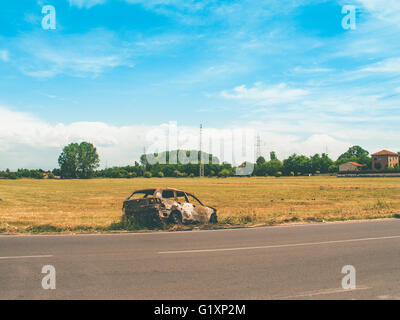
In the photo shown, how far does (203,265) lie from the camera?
697cm

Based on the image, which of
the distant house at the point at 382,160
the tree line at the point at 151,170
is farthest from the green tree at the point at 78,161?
the distant house at the point at 382,160

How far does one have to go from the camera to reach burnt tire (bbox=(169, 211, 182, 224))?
12805mm

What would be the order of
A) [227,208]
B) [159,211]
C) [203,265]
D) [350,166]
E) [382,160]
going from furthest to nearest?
[350,166], [382,160], [227,208], [159,211], [203,265]

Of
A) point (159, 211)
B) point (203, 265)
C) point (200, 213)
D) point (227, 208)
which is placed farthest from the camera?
point (227, 208)

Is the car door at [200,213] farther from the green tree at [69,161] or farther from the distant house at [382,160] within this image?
the distant house at [382,160]

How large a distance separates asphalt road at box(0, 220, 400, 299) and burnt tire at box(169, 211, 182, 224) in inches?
65.0

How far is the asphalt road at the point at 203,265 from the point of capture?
5.28m

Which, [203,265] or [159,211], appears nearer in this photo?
[203,265]

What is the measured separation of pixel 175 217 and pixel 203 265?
597cm

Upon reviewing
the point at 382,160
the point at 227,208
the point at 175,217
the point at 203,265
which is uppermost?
the point at 382,160

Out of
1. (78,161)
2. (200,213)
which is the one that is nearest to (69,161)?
(78,161)

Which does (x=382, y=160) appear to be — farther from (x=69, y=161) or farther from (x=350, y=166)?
(x=69, y=161)

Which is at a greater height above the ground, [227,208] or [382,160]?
[382,160]

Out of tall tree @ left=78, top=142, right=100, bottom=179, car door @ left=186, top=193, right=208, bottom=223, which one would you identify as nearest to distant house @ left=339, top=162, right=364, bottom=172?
tall tree @ left=78, top=142, right=100, bottom=179
